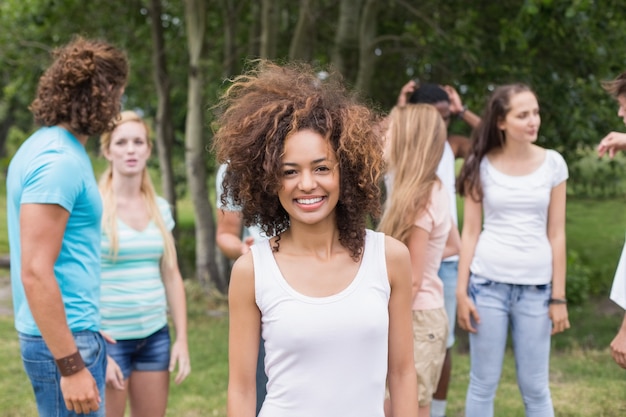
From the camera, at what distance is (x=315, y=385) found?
89.4 inches

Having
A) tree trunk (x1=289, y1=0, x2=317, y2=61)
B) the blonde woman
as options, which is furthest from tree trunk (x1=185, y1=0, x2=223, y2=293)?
the blonde woman

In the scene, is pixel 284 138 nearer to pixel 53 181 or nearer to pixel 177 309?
pixel 53 181

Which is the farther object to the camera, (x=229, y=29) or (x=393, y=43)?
(x=229, y=29)

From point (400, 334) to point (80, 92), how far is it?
59.3 inches

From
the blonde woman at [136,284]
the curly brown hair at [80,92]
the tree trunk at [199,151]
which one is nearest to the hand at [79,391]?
the blonde woman at [136,284]

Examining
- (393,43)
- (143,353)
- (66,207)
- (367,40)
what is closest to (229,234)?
(143,353)

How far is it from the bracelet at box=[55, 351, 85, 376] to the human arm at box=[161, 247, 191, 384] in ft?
3.77

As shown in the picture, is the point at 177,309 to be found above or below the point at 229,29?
below

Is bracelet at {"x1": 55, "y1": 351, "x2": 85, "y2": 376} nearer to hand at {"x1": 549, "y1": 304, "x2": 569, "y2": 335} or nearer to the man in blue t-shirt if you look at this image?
the man in blue t-shirt

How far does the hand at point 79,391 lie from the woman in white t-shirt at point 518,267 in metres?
2.04

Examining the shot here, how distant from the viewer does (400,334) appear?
2.44 meters

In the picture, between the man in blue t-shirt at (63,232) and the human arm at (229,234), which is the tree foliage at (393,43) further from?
the man in blue t-shirt at (63,232)

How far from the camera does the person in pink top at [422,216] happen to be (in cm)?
359

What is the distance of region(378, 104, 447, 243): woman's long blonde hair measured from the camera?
3.57 meters
